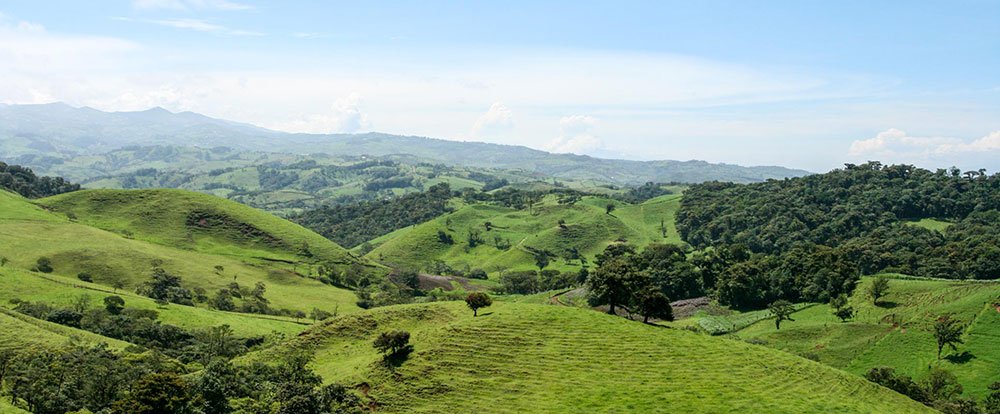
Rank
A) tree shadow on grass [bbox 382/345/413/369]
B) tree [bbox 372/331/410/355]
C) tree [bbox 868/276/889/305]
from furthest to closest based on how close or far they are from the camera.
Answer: tree [bbox 868/276/889/305], tree [bbox 372/331/410/355], tree shadow on grass [bbox 382/345/413/369]

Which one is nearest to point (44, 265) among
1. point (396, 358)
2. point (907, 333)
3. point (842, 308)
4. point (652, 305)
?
point (396, 358)

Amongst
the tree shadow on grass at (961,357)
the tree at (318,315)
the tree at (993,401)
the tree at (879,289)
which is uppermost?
the tree at (879,289)

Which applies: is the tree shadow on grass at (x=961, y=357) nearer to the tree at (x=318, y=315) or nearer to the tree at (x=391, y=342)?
the tree at (x=391, y=342)

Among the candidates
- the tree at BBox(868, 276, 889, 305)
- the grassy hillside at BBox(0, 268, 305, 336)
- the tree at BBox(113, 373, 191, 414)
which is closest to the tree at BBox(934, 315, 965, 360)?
the tree at BBox(868, 276, 889, 305)

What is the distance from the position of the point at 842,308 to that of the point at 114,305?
133m

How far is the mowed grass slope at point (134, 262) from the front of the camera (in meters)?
142

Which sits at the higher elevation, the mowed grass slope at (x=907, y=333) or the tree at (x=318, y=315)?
the mowed grass slope at (x=907, y=333)

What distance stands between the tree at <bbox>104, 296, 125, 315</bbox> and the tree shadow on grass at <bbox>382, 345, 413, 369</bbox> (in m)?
68.3

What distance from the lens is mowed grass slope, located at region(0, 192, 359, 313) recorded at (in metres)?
142

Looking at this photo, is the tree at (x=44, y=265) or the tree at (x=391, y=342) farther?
the tree at (x=44, y=265)

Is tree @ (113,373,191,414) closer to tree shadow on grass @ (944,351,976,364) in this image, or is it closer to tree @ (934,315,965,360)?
tree @ (934,315,965,360)

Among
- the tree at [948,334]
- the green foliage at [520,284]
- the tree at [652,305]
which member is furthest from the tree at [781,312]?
the green foliage at [520,284]

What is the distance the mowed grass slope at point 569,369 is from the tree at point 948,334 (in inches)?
1164

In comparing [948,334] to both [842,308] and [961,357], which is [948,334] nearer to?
[961,357]
